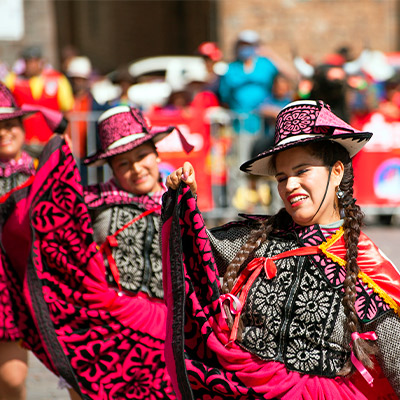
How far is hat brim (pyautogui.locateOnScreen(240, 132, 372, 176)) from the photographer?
306 centimetres

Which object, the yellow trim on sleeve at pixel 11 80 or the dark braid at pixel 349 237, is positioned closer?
the dark braid at pixel 349 237

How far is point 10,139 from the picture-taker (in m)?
5.16

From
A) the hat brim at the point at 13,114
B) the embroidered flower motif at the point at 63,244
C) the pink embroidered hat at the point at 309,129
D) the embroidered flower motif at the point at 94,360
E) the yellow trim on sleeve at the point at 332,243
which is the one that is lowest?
the embroidered flower motif at the point at 94,360

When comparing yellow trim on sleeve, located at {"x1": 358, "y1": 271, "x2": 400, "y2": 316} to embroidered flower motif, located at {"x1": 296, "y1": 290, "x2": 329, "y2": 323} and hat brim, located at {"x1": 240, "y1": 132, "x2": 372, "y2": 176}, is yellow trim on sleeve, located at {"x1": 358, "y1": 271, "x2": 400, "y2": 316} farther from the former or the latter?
hat brim, located at {"x1": 240, "y1": 132, "x2": 372, "y2": 176}

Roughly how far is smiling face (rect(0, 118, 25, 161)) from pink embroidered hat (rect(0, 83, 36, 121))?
6 centimetres

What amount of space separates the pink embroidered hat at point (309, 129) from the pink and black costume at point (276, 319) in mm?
346

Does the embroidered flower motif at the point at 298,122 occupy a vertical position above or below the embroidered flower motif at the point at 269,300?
above

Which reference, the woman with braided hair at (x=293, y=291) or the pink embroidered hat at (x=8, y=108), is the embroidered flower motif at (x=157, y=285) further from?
the pink embroidered hat at (x=8, y=108)

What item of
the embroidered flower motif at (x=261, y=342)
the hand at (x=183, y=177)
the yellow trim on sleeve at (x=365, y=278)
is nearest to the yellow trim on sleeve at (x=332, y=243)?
the yellow trim on sleeve at (x=365, y=278)

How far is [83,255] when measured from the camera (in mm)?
4102

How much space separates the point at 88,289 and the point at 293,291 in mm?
1316

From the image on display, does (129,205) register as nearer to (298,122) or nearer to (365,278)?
(298,122)

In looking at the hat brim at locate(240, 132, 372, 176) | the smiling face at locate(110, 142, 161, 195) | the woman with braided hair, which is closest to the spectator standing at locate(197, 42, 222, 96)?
the smiling face at locate(110, 142, 161, 195)

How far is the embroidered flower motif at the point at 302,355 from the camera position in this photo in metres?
3.05
